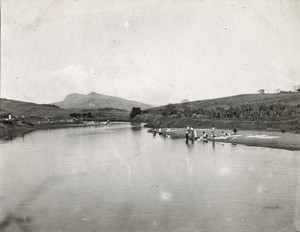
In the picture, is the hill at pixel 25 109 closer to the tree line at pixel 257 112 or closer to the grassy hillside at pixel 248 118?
the grassy hillside at pixel 248 118

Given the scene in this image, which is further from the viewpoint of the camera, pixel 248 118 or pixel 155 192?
pixel 248 118

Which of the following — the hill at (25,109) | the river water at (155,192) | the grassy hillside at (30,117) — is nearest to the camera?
the river water at (155,192)

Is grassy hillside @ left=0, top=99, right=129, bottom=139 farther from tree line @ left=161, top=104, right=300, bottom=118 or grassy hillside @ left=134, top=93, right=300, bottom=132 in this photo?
tree line @ left=161, top=104, right=300, bottom=118

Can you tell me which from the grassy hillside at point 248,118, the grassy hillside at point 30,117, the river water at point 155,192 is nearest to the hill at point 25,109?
the grassy hillside at point 30,117

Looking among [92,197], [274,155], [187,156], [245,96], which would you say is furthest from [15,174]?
[245,96]

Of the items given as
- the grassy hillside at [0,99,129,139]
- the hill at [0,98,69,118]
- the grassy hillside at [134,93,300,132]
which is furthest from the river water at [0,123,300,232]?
the hill at [0,98,69,118]

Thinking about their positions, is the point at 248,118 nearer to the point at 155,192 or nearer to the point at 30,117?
the point at 155,192

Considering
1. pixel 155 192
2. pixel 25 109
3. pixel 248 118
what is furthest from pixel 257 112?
pixel 25 109

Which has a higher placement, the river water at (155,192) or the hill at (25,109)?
the hill at (25,109)

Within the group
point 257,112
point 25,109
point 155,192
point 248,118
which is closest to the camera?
point 155,192

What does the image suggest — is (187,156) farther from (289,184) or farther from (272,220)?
(272,220)
